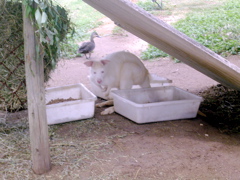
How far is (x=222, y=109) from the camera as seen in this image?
4.13 meters

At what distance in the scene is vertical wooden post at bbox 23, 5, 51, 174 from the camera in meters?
2.30

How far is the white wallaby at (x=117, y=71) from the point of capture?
404cm

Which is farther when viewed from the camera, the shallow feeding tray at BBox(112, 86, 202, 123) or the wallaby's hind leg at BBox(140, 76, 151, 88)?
the wallaby's hind leg at BBox(140, 76, 151, 88)

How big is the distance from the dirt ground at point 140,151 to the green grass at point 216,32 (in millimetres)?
3669

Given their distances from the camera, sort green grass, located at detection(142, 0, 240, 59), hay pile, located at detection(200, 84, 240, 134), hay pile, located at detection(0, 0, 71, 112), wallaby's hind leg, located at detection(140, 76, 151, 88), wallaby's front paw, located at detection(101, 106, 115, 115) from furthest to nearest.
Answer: green grass, located at detection(142, 0, 240, 59), wallaby's hind leg, located at detection(140, 76, 151, 88), wallaby's front paw, located at detection(101, 106, 115, 115), hay pile, located at detection(200, 84, 240, 134), hay pile, located at detection(0, 0, 71, 112)

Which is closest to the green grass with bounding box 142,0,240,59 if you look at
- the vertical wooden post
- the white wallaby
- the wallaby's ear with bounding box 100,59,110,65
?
the white wallaby

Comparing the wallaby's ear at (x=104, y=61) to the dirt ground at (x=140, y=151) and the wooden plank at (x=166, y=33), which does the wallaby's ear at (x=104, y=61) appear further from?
the wooden plank at (x=166, y=33)

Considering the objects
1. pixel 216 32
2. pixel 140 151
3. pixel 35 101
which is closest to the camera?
pixel 35 101

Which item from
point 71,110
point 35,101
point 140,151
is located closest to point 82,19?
point 71,110

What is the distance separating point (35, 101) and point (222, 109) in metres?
2.62

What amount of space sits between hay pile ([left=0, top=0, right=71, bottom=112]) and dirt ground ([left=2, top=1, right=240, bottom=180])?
1.93 ft

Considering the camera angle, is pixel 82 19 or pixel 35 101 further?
pixel 82 19

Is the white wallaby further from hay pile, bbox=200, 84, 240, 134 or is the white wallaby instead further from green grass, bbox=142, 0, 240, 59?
green grass, bbox=142, 0, 240, 59

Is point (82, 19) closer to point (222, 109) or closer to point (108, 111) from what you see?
point (108, 111)
